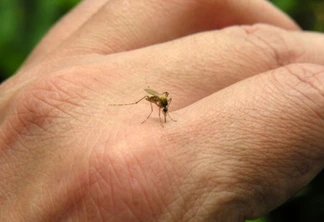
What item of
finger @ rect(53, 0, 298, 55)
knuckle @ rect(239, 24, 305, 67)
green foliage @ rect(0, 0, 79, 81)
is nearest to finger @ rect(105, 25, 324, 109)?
knuckle @ rect(239, 24, 305, 67)

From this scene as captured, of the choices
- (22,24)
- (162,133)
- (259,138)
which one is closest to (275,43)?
(259,138)

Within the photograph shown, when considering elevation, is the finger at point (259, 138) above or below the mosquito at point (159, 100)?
above

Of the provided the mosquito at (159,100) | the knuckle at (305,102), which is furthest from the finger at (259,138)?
the mosquito at (159,100)

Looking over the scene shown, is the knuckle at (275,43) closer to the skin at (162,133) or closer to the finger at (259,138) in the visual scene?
the skin at (162,133)

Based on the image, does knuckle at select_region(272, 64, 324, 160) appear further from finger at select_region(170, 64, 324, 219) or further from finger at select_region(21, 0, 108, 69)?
finger at select_region(21, 0, 108, 69)

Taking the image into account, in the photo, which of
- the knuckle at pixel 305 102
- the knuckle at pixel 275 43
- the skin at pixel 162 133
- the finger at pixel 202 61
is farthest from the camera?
the knuckle at pixel 275 43

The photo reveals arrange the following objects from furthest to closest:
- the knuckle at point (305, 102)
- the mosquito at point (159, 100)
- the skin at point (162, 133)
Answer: the mosquito at point (159, 100) < the knuckle at point (305, 102) < the skin at point (162, 133)

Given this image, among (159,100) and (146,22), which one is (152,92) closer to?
(159,100)

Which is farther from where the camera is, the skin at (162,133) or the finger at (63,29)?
the finger at (63,29)
